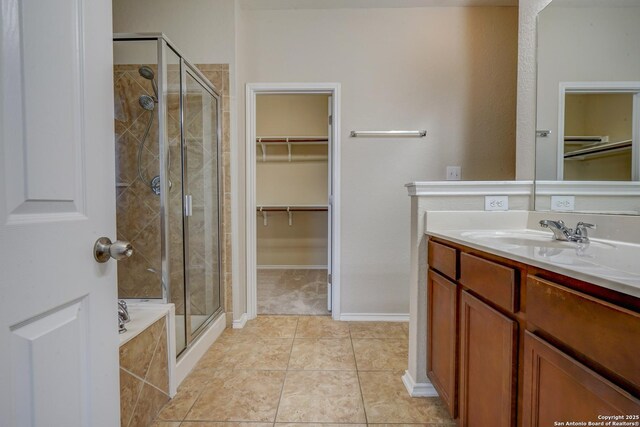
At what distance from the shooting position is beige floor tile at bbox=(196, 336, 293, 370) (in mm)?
1771

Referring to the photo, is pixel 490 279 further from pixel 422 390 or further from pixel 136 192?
pixel 136 192

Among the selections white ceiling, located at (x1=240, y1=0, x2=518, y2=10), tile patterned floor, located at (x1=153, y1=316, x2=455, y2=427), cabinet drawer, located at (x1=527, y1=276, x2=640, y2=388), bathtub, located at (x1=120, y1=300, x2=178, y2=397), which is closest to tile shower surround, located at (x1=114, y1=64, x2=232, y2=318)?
bathtub, located at (x1=120, y1=300, x2=178, y2=397)

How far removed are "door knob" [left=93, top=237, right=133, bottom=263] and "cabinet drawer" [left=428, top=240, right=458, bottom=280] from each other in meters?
1.13

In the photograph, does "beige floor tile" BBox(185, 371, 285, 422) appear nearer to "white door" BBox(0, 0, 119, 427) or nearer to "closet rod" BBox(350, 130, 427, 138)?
"white door" BBox(0, 0, 119, 427)

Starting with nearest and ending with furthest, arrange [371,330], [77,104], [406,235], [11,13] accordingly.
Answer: [11,13] < [77,104] < [371,330] < [406,235]

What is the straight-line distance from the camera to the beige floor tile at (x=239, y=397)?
1358mm

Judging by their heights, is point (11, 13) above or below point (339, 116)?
below

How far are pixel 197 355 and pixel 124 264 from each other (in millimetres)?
859

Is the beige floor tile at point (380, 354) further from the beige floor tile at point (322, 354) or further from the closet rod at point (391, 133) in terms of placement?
the closet rod at point (391, 133)

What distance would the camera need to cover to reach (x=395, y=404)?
1.42 metres

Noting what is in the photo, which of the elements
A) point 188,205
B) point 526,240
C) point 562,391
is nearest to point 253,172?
point 188,205

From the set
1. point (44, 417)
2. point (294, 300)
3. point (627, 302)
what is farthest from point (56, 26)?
point (294, 300)

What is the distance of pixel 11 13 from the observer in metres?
0.49

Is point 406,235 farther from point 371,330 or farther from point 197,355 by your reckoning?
point 197,355
